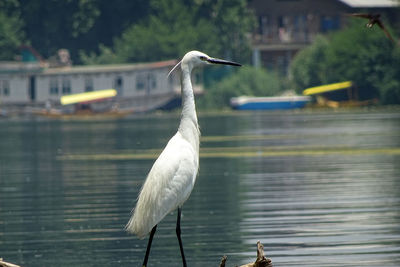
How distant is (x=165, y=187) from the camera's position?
1196cm

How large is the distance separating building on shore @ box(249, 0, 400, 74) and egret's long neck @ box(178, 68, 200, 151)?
281 feet

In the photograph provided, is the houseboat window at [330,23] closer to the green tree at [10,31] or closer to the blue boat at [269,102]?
the blue boat at [269,102]

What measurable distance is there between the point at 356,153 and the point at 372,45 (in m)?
51.0

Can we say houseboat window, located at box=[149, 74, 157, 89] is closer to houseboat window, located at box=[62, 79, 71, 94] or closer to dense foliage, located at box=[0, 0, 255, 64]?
dense foliage, located at box=[0, 0, 255, 64]

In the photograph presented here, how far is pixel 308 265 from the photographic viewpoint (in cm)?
1377

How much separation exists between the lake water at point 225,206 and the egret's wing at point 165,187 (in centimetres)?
244

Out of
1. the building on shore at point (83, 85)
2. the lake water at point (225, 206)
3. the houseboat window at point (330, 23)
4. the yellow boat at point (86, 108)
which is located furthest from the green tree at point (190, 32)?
the lake water at point (225, 206)

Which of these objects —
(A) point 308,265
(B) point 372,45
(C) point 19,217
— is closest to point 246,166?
(C) point 19,217

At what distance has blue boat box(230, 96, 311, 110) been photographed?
8669 centimetres

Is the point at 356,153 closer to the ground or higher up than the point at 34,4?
closer to the ground

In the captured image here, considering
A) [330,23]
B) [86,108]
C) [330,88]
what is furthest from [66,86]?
[330,88]

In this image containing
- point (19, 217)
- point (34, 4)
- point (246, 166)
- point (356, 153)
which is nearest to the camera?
point (19, 217)

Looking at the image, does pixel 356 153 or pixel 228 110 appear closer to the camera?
pixel 356 153

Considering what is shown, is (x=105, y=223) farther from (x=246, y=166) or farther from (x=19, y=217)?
(x=246, y=166)
